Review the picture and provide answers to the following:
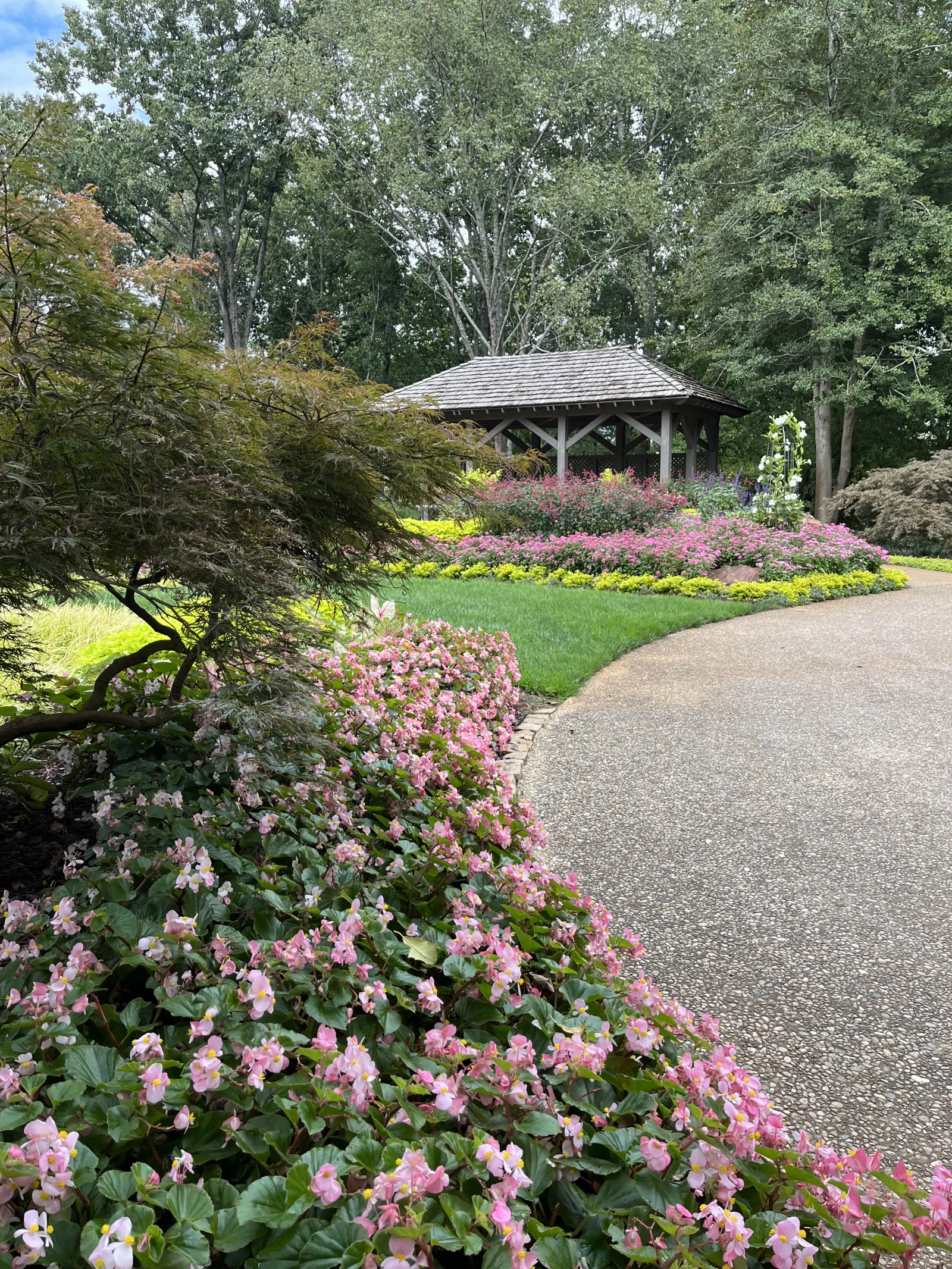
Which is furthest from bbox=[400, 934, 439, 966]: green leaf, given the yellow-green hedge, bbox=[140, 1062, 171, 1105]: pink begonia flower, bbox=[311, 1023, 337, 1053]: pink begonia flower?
the yellow-green hedge

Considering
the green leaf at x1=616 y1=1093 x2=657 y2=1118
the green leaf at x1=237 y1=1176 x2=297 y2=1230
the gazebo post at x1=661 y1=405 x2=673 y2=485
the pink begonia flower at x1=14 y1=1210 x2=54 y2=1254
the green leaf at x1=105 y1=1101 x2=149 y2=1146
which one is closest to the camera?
the pink begonia flower at x1=14 y1=1210 x2=54 y2=1254

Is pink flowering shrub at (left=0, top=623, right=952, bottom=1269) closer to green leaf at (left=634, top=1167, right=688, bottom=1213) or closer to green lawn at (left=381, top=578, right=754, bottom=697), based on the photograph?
green leaf at (left=634, top=1167, right=688, bottom=1213)

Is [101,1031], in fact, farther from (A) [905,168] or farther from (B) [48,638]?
(A) [905,168]

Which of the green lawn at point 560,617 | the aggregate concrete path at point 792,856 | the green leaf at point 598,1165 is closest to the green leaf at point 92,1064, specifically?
the green leaf at point 598,1165

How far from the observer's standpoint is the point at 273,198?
2706 cm

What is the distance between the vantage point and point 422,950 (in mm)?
1738

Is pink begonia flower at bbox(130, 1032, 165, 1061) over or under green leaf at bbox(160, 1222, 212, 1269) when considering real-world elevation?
over

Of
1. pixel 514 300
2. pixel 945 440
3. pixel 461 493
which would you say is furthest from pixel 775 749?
pixel 514 300

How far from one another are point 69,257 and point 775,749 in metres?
3.87

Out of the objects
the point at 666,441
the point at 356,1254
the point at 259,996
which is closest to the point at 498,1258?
the point at 356,1254

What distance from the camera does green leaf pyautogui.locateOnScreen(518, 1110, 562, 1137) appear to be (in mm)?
1257

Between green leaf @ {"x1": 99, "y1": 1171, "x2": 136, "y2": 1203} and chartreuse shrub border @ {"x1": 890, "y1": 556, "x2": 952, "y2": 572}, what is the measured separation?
48.0 feet

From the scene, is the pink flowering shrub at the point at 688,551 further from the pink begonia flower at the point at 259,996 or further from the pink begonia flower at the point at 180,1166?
the pink begonia flower at the point at 180,1166

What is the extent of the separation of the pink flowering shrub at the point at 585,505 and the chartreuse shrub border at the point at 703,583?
4.39ft
